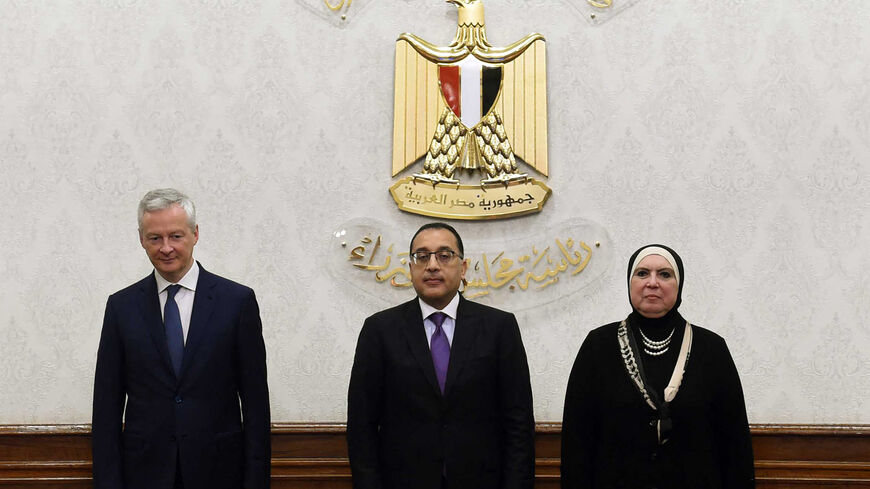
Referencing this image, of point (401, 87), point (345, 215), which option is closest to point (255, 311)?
point (345, 215)

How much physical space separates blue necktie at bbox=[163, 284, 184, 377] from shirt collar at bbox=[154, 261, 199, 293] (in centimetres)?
2

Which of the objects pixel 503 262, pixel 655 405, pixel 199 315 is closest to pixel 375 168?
pixel 503 262

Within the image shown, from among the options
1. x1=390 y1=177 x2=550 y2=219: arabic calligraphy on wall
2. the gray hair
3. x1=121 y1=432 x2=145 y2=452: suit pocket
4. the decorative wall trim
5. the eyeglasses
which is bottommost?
the decorative wall trim

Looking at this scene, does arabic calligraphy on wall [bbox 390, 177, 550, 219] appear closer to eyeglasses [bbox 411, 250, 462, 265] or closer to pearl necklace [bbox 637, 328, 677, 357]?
eyeglasses [bbox 411, 250, 462, 265]

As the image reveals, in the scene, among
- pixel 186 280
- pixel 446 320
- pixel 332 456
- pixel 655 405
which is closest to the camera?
pixel 655 405

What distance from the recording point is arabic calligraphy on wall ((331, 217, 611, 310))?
3.69m

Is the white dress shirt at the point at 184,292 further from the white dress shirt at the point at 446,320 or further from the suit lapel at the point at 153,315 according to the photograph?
the white dress shirt at the point at 446,320

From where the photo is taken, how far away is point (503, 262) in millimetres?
3691

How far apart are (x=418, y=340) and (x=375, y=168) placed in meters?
1.18

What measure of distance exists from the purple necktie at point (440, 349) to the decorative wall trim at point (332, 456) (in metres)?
1.04

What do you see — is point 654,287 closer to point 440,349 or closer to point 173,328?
point 440,349

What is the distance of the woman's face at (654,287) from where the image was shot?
8.65 ft

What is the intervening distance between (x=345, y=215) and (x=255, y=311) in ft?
3.41

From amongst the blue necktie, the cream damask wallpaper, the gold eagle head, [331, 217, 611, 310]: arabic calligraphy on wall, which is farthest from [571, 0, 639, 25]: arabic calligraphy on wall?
the blue necktie
